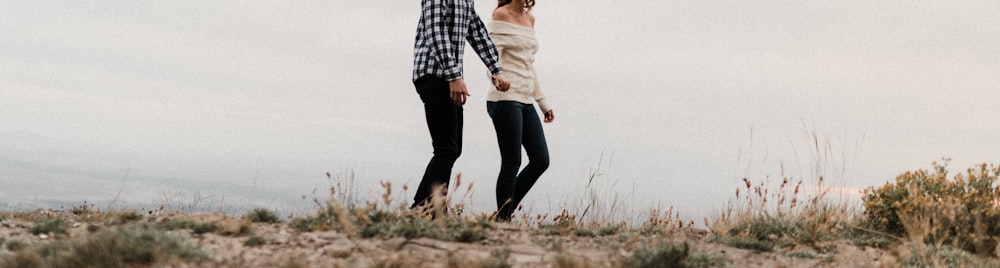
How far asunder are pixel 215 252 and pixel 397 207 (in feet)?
4.24

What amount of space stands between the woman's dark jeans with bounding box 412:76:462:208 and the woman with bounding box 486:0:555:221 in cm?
43

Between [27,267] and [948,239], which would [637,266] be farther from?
[948,239]

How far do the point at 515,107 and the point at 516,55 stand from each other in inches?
16.3

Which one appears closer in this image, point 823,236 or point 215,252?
point 215,252

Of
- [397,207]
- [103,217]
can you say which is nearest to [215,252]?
[397,207]

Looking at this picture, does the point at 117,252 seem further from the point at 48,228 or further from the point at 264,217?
the point at 48,228

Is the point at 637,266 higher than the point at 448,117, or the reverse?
the point at 448,117

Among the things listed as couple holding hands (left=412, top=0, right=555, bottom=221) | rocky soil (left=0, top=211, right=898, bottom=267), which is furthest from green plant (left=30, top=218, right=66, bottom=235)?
couple holding hands (left=412, top=0, right=555, bottom=221)

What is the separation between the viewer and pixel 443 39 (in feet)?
16.6

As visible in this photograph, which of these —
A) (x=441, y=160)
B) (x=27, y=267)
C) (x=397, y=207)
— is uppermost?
(x=441, y=160)

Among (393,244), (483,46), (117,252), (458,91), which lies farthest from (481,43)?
(117,252)

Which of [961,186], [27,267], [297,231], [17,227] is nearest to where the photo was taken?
[27,267]

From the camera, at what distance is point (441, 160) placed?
5.27 metres

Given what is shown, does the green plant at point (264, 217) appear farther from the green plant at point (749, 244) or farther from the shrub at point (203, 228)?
the green plant at point (749, 244)
